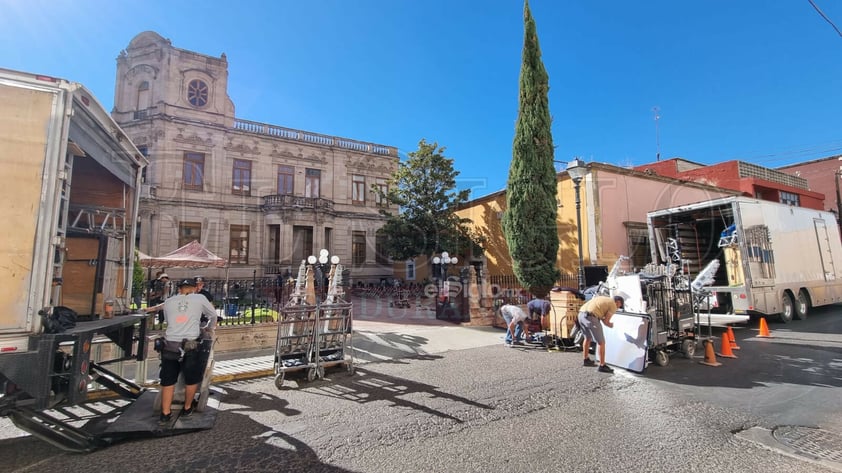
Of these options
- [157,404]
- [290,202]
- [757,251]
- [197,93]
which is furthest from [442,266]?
[197,93]

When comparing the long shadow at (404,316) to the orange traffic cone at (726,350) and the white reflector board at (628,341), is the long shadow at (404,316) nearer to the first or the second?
the white reflector board at (628,341)

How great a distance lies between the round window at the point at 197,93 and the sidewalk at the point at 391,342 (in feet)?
62.9

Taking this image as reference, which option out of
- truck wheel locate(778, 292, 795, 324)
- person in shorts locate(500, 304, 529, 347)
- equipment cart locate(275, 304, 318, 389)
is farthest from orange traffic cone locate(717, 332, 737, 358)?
equipment cart locate(275, 304, 318, 389)

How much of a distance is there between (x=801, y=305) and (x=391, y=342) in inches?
526

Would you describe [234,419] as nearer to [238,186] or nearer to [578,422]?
[578,422]

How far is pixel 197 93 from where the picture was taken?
2378 cm

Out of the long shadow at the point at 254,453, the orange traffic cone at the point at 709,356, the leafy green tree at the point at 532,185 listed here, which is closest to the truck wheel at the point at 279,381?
the long shadow at the point at 254,453

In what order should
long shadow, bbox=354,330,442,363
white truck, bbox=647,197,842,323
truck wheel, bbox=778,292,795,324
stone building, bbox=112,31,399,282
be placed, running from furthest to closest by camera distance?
stone building, bbox=112,31,399,282
truck wheel, bbox=778,292,795,324
white truck, bbox=647,197,842,323
long shadow, bbox=354,330,442,363

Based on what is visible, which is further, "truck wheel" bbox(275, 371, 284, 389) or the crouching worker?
"truck wheel" bbox(275, 371, 284, 389)

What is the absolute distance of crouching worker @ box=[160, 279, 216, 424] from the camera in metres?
4.29

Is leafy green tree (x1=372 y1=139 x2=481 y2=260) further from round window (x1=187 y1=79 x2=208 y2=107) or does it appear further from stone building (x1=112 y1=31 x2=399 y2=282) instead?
round window (x1=187 y1=79 x2=208 y2=107)

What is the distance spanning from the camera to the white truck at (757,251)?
10555 millimetres

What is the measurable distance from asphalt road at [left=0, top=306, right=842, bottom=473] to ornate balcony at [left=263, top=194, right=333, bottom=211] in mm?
19308

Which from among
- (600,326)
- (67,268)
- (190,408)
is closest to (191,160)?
(67,268)
